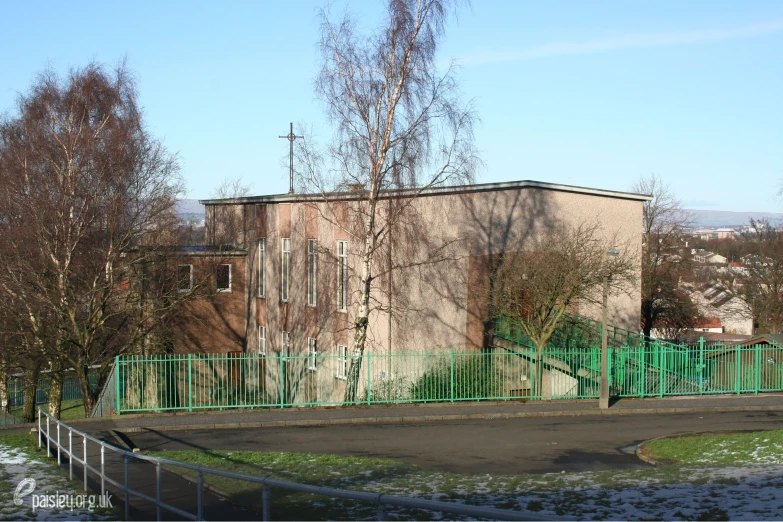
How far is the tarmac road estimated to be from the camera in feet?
48.5

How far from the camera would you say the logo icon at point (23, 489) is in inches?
402

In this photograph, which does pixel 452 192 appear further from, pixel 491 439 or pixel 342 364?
pixel 491 439

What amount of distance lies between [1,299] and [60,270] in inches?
86.9

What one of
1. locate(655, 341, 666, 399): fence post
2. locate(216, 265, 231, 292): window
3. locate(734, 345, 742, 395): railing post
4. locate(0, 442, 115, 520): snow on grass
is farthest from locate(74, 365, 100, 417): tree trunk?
locate(734, 345, 742, 395): railing post

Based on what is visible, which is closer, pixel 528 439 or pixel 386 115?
pixel 528 439

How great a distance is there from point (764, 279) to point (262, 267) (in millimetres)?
34128

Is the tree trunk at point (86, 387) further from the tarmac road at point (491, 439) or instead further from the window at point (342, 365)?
the tarmac road at point (491, 439)

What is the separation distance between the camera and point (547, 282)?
23016 millimetres

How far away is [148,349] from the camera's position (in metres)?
27.7

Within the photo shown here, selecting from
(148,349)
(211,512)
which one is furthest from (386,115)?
(211,512)

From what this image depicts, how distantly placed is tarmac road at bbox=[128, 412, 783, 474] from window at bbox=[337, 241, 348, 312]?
692 cm

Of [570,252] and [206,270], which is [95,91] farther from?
[570,252]

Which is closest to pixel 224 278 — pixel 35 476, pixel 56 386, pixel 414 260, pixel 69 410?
pixel 56 386

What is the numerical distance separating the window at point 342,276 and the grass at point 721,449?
11.5 m
